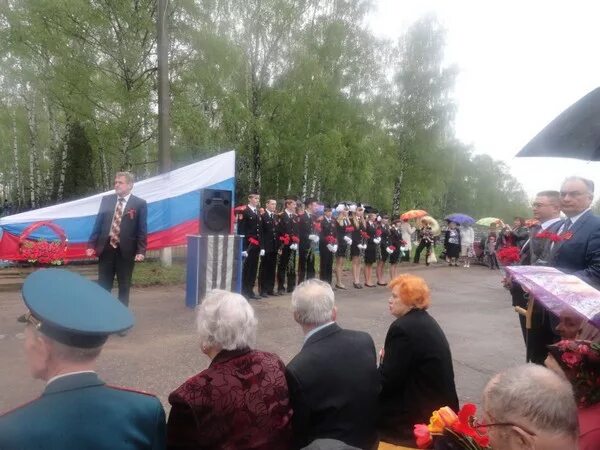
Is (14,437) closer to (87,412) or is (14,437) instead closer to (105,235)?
(87,412)

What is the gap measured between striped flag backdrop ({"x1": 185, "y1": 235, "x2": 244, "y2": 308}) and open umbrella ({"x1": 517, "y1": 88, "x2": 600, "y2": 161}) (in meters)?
Result: 5.18

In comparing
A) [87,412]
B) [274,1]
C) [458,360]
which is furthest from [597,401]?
[274,1]

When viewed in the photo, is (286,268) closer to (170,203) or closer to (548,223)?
(170,203)

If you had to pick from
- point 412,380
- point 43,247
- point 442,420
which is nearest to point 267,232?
point 43,247

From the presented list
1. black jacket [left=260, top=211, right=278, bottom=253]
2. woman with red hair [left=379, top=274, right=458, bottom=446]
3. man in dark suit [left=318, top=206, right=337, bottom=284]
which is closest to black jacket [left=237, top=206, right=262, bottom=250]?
black jacket [left=260, top=211, right=278, bottom=253]

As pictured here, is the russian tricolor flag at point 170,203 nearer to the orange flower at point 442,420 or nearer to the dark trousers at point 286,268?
the dark trousers at point 286,268

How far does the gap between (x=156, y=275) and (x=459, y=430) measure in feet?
29.8

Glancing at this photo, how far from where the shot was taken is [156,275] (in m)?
10.1

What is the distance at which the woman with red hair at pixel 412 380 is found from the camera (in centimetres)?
288

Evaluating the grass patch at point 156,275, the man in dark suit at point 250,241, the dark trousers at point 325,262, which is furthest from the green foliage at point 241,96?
the dark trousers at point 325,262

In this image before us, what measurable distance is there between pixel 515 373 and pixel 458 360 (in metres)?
4.65

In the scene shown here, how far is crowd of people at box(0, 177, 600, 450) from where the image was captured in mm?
1415

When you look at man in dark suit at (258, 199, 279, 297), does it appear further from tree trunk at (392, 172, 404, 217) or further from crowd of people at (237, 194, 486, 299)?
tree trunk at (392, 172, 404, 217)

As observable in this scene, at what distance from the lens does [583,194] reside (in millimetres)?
3754
